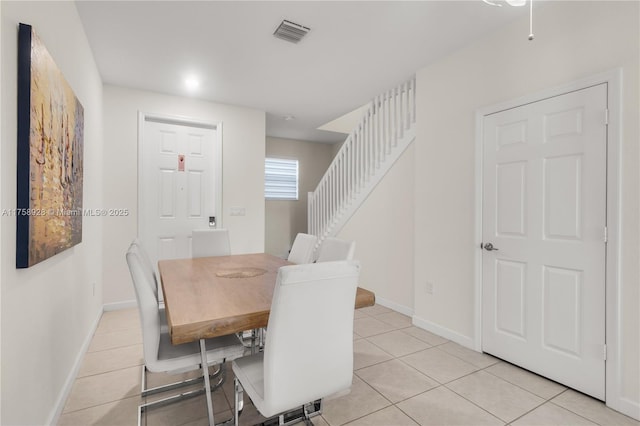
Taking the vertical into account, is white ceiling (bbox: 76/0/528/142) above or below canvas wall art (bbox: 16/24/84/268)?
above

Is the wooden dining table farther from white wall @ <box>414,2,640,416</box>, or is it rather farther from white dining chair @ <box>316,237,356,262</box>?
white wall @ <box>414,2,640,416</box>

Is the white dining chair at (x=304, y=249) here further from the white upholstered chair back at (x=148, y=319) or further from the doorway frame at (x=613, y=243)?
the doorway frame at (x=613, y=243)

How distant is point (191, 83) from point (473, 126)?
3.00m

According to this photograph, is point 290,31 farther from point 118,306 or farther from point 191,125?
point 118,306

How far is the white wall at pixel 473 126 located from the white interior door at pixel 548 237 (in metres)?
0.12

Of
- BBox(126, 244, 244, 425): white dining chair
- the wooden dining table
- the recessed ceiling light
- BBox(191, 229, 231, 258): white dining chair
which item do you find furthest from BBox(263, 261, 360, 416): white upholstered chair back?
the recessed ceiling light

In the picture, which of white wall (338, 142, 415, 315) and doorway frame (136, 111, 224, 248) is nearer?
white wall (338, 142, 415, 315)

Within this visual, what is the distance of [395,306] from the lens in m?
3.71

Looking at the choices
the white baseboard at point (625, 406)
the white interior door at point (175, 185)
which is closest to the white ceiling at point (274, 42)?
the white interior door at point (175, 185)

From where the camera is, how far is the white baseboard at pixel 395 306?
3.52 metres

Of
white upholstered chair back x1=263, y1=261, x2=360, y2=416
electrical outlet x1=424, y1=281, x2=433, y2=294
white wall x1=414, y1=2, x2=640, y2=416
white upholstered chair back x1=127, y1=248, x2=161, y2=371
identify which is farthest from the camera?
electrical outlet x1=424, y1=281, x2=433, y2=294

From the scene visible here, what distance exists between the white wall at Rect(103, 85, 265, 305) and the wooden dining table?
1.58 metres

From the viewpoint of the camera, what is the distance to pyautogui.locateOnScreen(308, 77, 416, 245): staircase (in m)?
3.60

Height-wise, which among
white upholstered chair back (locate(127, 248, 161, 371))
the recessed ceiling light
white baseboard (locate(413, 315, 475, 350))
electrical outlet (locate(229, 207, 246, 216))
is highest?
the recessed ceiling light
